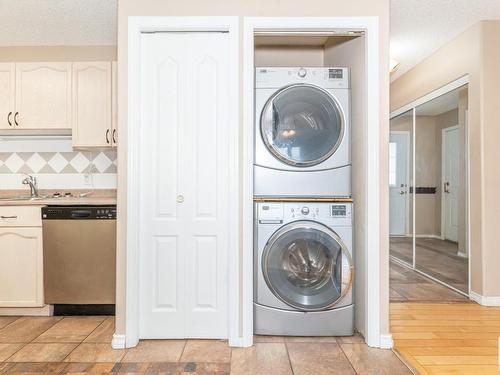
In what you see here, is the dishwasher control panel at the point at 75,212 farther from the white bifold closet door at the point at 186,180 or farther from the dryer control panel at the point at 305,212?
the dryer control panel at the point at 305,212

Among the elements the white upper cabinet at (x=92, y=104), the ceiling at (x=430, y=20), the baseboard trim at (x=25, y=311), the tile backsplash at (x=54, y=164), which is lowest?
the baseboard trim at (x=25, y=311)

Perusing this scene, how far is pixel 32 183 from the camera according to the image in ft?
11.3

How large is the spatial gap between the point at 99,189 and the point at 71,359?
68.3 inches

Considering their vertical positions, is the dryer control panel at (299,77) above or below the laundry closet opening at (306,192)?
above

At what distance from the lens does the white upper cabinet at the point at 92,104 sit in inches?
126

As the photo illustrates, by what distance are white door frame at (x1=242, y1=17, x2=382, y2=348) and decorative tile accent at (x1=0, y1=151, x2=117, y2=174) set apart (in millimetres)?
1788

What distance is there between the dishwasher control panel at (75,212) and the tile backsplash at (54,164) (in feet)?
2.19

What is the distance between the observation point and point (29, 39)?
3342mm

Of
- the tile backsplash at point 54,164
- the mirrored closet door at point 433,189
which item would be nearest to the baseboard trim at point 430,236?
the mirrored closet door at point 433,189

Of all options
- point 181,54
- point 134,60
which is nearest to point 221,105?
point 181,54

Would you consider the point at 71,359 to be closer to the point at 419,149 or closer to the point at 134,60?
the point at 134,60

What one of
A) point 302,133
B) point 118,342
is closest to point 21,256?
point 118,342

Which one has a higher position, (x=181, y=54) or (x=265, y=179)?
(x=181, y=54)

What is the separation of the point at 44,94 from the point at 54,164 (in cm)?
68
